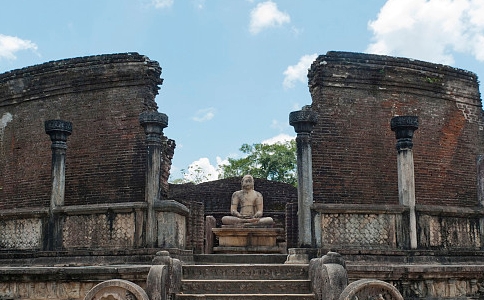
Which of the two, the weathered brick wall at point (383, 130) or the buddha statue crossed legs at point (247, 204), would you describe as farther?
the weathered brick wall at point (383, 130)

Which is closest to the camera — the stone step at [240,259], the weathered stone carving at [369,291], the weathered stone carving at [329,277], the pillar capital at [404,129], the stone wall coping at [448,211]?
the weathered stone carving at [369,291]

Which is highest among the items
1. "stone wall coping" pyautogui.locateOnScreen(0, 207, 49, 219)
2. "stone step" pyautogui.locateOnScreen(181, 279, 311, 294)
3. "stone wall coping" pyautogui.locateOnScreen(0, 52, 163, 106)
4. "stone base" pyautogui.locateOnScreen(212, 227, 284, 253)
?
"stone wall coping" pyautogui.locateOnScreen(0, 52, 163, 106)

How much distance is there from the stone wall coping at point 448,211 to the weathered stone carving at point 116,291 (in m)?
5.27

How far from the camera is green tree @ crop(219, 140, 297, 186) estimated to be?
3772 cm

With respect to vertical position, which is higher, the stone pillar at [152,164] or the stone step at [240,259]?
the stone pillar at [152,164]

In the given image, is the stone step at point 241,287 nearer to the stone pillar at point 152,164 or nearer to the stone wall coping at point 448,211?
the stone pillar at point 152,164

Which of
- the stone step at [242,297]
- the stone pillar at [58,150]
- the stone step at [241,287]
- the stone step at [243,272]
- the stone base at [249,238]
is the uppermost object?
the stone pillar at [58,150]

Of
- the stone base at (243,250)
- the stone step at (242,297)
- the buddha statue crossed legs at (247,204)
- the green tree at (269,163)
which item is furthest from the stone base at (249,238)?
the green tree at (269,163)

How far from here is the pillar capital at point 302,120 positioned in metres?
10.8

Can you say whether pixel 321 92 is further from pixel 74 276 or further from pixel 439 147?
pixel 74 276

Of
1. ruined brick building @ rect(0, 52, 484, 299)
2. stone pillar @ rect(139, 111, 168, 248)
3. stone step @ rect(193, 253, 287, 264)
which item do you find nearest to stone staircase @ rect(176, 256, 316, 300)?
ruined brick building @ rect(0, 52, 484, 299)

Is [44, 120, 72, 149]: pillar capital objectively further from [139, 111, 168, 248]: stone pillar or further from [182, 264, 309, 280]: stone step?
[182, 264, 309, 280]: stone step

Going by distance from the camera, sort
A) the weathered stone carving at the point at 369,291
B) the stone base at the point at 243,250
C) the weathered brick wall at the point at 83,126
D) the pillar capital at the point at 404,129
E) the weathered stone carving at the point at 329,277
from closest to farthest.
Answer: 1. the weathered stone carving at the point at 369,291
2. the weathered stone carving at the point at 329,277
3. the pillar capital at the point at 404,129
4. the stone base at the point at 243,250
5. the weathered brick wall at the point at 83,126

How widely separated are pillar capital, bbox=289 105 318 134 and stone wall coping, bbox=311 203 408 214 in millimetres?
1445
